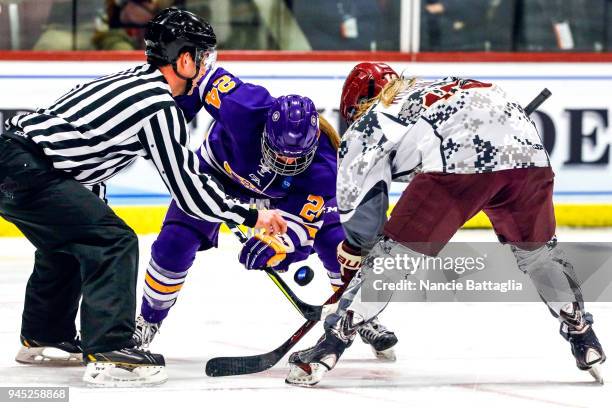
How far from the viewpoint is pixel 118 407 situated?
9.33 ft

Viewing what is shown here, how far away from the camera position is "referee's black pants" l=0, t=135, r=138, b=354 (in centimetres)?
304

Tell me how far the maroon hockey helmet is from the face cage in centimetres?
21

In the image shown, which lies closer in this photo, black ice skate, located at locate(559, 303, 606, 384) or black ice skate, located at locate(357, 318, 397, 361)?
black ice skate, located at locate(559, 303, 606, 384)

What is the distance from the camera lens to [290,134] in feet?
10.9

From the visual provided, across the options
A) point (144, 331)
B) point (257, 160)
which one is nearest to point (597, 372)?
point (257, 160)

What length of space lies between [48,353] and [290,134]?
2.97 feet

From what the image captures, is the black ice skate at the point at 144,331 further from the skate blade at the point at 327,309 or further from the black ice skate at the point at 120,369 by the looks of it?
the skate blade at the point at 327,309

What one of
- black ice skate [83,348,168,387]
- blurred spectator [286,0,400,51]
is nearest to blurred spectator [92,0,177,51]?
blurred spectator [286,0,400,51]

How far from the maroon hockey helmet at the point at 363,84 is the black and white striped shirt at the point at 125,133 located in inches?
15.6

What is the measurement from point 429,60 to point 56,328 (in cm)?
346

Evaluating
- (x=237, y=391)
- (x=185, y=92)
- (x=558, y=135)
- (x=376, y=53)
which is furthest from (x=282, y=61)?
(x=237, y=391)

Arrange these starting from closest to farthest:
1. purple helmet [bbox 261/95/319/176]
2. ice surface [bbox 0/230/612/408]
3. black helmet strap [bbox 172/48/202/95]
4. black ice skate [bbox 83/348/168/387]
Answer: ice surface [bbox 0/230/612/408]
black ice skate [bbox 83/348/168/387]
black helmet strap [bbox 172/48/202/95]
purple helmet [bbox 261/95/319/176]

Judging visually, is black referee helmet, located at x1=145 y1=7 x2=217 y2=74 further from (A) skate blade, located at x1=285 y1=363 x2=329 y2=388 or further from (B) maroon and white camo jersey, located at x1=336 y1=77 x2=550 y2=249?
(A) skate blade, located at x1=285 y1=363 x2=329 y2=388

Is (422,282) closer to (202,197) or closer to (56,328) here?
(202,197)
